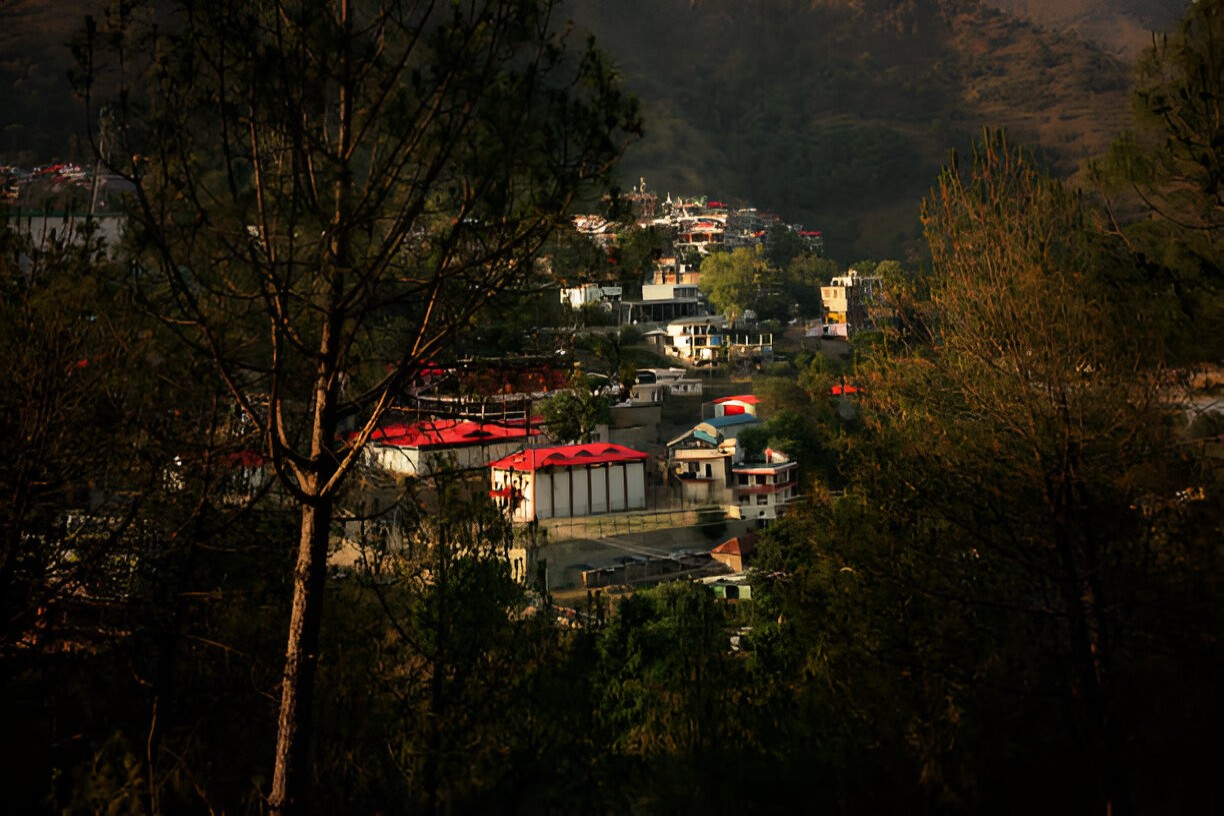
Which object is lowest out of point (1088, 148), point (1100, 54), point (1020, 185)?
point (1020, 185)

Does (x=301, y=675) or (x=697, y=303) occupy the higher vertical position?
(x=697, y=303)

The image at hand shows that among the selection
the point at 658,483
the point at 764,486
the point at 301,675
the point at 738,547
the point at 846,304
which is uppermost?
the point at 846,304

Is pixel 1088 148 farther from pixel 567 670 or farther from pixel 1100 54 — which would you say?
pixel 567 670

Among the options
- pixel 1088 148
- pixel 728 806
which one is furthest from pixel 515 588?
pixel 1088 148

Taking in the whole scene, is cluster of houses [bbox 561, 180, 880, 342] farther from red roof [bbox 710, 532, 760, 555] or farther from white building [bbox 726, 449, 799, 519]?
red roof [bbox 710, 532, 760, 555]

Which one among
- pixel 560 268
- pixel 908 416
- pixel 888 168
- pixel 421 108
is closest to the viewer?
pixel 421 108

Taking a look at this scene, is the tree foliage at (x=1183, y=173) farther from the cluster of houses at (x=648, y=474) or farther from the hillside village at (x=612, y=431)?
the cluster of houses at (x=648, y=474)

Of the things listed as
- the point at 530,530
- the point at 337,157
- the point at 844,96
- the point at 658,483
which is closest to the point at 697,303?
the point at 658,483

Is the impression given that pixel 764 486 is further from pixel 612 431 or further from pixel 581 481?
pixel 612 431

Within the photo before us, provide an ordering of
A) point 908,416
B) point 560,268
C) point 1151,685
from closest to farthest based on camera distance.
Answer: point 560,268, point 1151,685, point 908,416

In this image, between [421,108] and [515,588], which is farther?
[515,588]

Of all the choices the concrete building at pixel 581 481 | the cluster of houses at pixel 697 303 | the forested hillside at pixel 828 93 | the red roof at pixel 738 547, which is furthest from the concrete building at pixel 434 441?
the forested hillside at pixel 828 93
